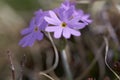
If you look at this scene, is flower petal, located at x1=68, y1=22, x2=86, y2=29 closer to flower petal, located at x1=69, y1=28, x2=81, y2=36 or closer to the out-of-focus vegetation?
flower petal, located at x1=69, y1=28, x2=81, y2=36

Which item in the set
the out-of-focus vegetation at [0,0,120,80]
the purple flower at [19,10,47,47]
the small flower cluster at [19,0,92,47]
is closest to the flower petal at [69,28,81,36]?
the small flower cluster at [19,0,92,47]

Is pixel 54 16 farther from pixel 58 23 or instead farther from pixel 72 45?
pixel 72 45

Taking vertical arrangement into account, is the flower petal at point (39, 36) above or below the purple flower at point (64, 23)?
below

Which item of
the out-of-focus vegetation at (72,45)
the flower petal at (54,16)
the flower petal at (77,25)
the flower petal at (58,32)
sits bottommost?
the out-of-focus vegetation at (72,45)

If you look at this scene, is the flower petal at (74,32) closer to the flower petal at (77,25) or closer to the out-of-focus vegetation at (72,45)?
the flower petal at (77,25)

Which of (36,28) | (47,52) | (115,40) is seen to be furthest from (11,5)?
(36,28)

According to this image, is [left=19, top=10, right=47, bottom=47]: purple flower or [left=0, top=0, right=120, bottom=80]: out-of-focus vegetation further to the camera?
[left=0, top=0, right=120, bottom=80]: out-of-focus vegetation

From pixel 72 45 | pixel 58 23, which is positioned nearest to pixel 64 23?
pixel 58 23

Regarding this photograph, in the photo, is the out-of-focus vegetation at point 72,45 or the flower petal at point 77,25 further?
the out-of-focus vegetation at point 72,45

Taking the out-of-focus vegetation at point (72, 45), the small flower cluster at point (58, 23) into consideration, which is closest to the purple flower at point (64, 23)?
the small flower cluster at point (58, 23)
